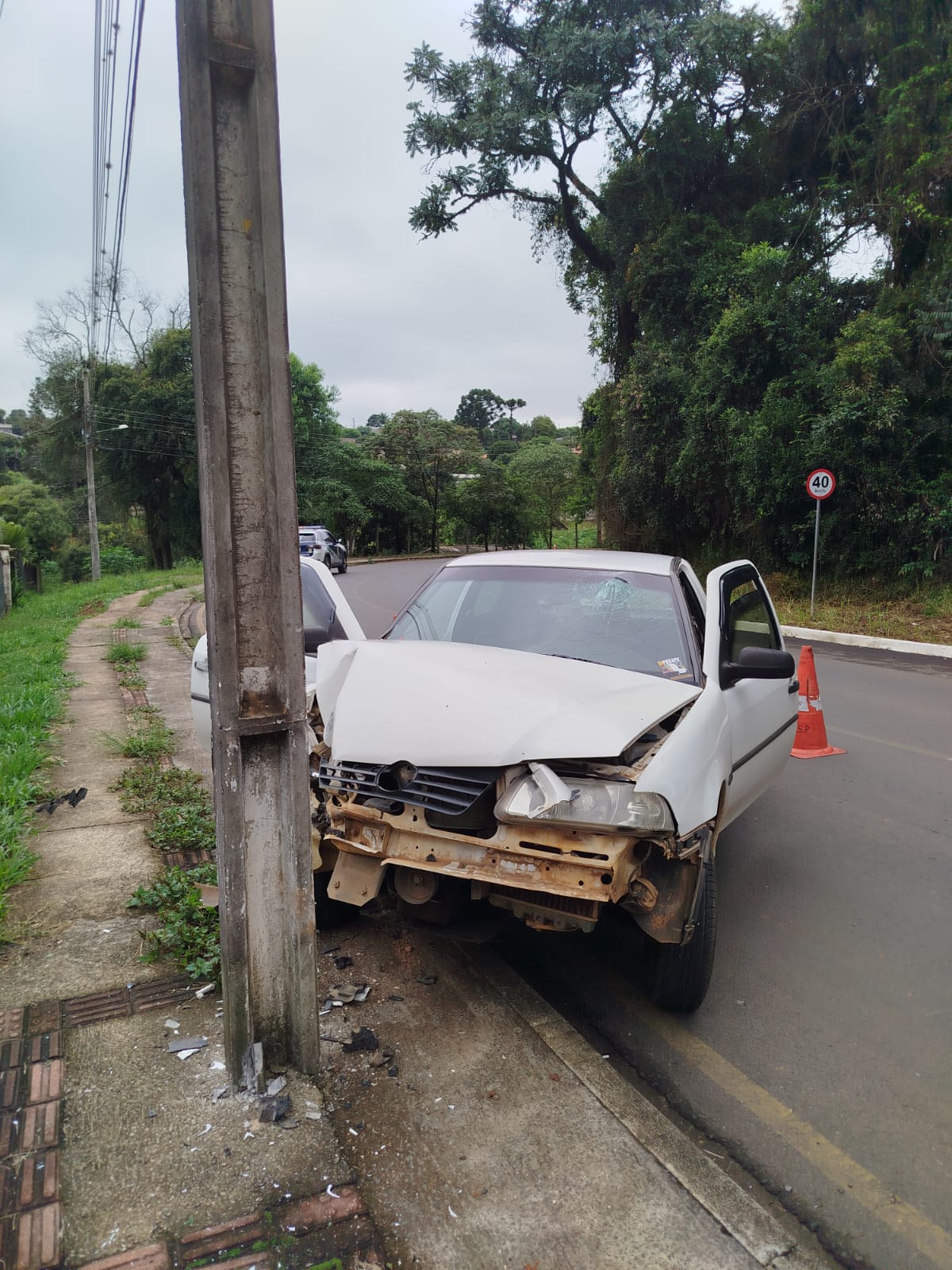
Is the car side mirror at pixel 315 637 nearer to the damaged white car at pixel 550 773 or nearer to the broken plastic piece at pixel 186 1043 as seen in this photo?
the damaged white car at pixel 550 773

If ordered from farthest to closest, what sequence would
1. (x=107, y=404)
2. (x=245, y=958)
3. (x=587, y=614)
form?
(x=107, y=404) < (x=587, y=614) < (x=245, y=958)

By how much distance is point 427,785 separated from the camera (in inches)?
116

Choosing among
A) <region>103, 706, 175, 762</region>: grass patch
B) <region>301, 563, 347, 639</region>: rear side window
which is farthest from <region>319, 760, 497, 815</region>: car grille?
<region>103, 706, 175, 762</region>: grass patch

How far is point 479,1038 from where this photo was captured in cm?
304

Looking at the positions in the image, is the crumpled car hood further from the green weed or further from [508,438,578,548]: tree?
[508,438,578,548]: tree

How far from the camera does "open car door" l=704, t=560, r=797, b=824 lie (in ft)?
12.5

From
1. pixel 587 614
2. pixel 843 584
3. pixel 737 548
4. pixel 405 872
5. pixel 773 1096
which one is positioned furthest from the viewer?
pixel 737 548

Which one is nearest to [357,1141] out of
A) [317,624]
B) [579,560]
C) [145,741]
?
[317,624]

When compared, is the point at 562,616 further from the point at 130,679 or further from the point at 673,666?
the point at 130,679

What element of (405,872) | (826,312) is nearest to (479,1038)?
(405,872)

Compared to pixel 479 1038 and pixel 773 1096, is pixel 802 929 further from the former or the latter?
pixel 479 1038

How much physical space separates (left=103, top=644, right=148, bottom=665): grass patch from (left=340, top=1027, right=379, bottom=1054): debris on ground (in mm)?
8877

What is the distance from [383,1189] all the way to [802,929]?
2.48 m

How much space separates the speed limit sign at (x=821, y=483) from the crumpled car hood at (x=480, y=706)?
1313 centimetres
